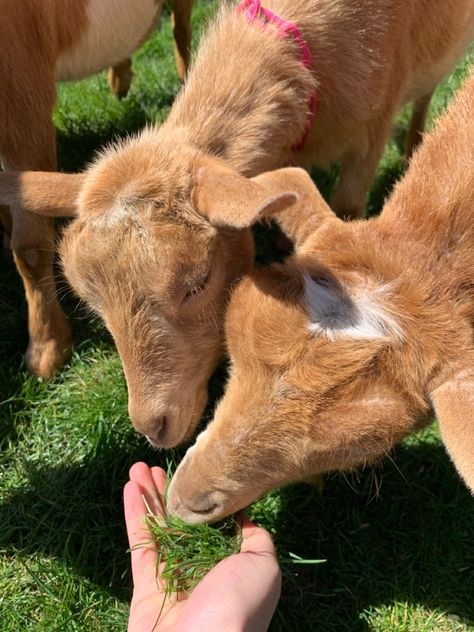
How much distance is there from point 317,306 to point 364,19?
2353 mm

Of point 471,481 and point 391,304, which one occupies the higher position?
point 391,304

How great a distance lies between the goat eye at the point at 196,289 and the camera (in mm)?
3416

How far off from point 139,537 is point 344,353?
156 centimetres

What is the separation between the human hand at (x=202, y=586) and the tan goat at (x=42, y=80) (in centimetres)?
147

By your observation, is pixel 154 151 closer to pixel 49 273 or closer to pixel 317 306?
pixel 317 306

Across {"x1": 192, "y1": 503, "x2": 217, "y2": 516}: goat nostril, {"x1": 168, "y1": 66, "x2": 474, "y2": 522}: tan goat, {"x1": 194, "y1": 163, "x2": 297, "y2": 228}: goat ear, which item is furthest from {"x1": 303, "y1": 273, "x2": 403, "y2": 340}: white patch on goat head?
{"x1": 192, "y1": 503, "x2": 217, "y2": 516}: goat nostril

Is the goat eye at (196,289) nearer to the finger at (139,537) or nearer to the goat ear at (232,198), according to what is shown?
the goat ear at (232,198)

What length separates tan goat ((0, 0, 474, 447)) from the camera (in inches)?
130

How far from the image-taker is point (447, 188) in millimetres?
3248

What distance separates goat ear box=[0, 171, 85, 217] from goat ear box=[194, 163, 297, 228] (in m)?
0.69

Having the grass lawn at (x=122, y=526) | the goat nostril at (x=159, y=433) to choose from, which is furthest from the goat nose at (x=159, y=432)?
the grass lawn at (x=122, y=526)

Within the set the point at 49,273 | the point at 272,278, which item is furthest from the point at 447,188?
the point at 49,273

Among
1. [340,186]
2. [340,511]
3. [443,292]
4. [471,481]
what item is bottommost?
[340,511]

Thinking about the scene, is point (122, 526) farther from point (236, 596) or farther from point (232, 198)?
point (232, 198)
